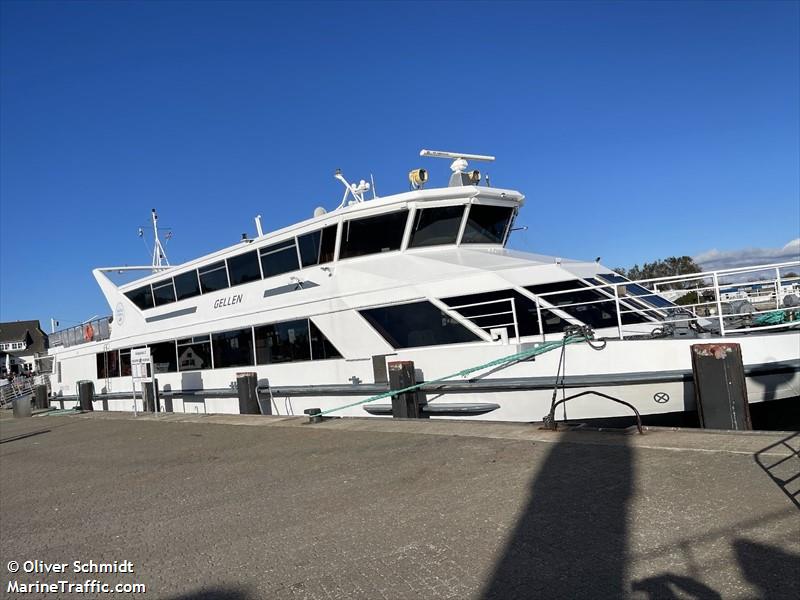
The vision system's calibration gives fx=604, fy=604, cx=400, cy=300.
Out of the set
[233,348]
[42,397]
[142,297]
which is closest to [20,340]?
[42,397]

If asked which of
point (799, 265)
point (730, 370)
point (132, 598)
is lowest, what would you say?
point (132, 598)

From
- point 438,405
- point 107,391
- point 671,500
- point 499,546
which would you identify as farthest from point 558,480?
point 107,391

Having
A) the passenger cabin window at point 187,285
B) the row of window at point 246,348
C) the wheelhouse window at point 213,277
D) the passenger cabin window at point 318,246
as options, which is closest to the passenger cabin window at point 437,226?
the passenger cabin window at point 318,246

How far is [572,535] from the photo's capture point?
152 inches

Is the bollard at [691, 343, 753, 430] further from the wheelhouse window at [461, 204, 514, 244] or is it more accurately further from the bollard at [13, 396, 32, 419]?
the bollard at [13, 396, 32, 419]

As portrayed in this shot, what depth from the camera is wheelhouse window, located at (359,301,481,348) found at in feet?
29.1

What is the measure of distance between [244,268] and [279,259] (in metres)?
1.33

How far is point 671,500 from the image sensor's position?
426 cm

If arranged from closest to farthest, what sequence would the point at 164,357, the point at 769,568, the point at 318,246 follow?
the point at 769,568
the point at 318,246
the point at 164,357

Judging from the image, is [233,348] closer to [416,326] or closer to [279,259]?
[279,259]

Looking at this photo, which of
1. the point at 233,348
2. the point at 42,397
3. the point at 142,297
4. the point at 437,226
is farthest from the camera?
the point at 42,397

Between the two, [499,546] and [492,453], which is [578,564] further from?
[492,453]

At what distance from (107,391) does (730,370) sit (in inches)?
676

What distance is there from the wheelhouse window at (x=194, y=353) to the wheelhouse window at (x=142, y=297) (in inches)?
81.2
